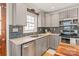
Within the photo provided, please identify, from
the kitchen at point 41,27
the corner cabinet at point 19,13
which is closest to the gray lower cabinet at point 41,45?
the kitchen at point 41,27

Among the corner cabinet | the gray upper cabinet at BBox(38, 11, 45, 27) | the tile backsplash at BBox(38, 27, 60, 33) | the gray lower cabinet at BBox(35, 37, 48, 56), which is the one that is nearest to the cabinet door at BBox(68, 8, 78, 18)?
the tile backsplash at BBox(38, 27, 60, 33)

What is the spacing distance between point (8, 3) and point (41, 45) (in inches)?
29.7

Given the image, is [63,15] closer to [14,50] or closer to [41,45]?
[41,45]

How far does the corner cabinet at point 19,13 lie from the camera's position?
4.05 ft

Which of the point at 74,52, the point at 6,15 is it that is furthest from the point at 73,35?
the point at 6,15

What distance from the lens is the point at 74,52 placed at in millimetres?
1263

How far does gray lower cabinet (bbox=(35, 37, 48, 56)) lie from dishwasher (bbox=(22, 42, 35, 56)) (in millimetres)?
73

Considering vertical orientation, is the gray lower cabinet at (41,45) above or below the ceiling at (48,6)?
below

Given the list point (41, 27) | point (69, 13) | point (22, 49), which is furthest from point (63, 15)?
point (22, 49)

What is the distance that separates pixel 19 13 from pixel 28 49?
1.69 feet

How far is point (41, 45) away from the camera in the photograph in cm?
135

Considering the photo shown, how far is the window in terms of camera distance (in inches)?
50.1

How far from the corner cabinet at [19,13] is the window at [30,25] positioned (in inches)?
2.3

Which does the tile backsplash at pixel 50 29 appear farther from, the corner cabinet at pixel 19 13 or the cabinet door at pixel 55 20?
the corner cabinet at pixel 19 13
